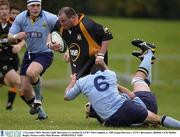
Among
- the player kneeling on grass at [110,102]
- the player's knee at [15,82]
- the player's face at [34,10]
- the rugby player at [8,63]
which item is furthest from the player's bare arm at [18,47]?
the player kneeling on grass at [110,102]

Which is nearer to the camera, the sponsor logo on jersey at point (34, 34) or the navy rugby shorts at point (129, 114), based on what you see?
the navy rugby shorts at point (129, 114)

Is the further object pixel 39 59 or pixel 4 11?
pixel 4 11

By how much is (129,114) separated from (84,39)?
2147 millimetres

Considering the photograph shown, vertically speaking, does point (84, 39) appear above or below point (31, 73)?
above

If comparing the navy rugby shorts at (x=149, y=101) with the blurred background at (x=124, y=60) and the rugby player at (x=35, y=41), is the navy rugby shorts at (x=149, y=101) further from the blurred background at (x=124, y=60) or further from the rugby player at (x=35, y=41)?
the rugby player at (x=35, y=41)

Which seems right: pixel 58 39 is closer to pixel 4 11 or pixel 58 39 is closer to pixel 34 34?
pixel 34 34

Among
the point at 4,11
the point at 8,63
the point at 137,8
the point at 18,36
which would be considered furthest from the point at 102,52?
the point at 137,8

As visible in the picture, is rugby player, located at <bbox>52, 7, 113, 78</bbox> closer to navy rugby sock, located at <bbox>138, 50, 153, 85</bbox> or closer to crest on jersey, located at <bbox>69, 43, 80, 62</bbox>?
crest on jersey, located at <bbox>69, 43, 80, 62</bbox>

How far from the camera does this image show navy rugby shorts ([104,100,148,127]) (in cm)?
1373

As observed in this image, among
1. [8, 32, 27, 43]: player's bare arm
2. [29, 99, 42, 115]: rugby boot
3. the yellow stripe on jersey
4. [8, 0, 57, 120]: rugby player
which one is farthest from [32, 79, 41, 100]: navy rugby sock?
the yellow stripe on jersey

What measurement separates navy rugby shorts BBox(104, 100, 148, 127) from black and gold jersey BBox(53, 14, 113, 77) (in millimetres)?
1830

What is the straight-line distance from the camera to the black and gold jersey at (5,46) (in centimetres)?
1767

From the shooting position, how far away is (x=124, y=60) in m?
36.3

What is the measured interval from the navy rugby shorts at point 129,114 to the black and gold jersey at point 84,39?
183cm
